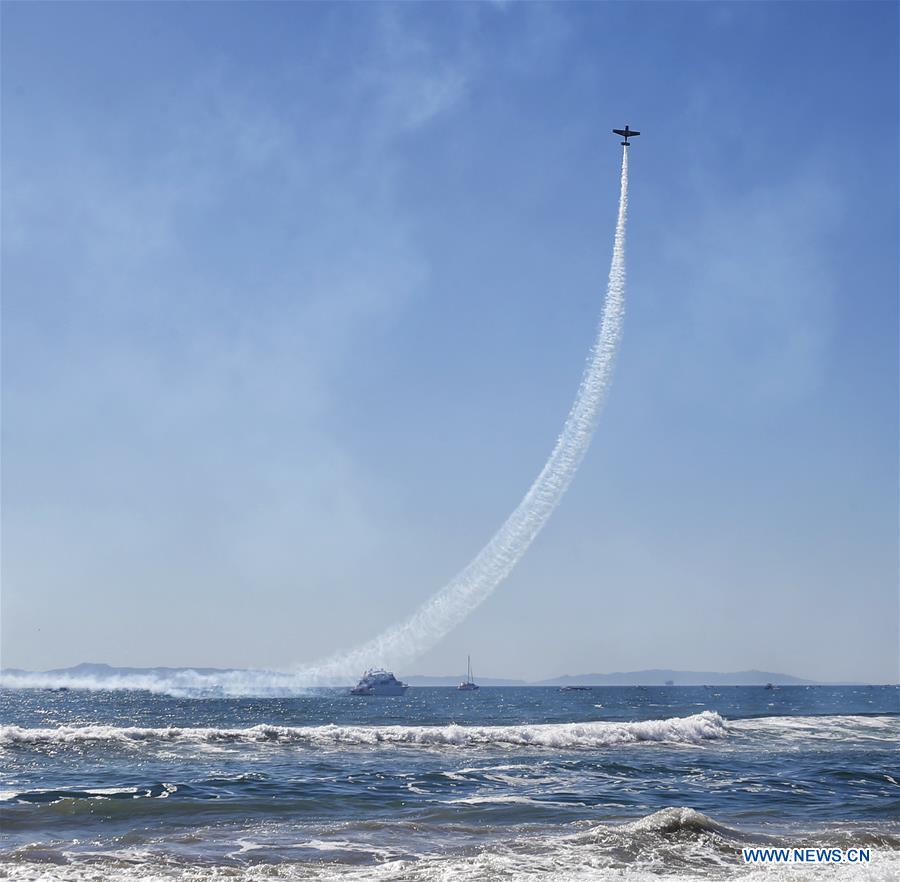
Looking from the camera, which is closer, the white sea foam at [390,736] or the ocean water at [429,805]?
the ocean water at [429,805]

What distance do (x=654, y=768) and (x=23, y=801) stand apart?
1045 inches

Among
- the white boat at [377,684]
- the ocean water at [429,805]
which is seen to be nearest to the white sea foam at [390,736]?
the ocean water at [429,805]

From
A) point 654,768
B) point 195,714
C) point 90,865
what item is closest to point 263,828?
point 90,865

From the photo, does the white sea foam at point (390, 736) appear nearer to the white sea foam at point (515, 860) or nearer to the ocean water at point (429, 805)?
the ocean water at point (429, 805)

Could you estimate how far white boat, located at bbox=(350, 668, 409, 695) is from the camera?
598 ft

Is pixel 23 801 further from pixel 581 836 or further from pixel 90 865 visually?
pixel 581 836

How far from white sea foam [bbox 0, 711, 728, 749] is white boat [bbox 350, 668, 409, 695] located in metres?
133

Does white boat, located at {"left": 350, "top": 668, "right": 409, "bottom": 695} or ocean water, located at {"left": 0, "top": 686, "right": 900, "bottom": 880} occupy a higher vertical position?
ocean water, located at {"left": 0, "top": 686, "right": 900, "bottom": 880}

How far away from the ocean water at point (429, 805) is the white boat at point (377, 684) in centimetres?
13464

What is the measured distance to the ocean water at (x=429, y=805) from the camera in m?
19.0

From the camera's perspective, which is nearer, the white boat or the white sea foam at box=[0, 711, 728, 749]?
the white sea foam at box=[0, 711, 728, 749]

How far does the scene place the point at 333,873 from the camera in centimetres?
1819

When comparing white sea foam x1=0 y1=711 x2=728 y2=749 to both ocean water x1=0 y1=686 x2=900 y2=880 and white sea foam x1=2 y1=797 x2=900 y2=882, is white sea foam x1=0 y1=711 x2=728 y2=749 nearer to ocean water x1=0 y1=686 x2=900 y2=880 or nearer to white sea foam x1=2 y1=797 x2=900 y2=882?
ocean water x1=0 y1=686 x2=900 y2=880

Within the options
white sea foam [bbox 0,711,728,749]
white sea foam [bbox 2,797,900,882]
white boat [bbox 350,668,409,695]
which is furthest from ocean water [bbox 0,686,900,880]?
white boat [bbox 350,668,409,695]
